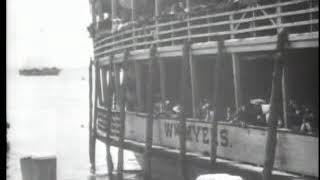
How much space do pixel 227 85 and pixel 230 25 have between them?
2715 millimetres

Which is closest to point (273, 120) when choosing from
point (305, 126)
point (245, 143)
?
point (305, 126)

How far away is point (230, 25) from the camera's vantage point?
1463cm

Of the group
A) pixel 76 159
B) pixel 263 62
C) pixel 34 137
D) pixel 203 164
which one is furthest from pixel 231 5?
pixel 34 137

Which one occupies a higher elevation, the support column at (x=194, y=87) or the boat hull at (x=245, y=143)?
the support column at (x=194, y=87)

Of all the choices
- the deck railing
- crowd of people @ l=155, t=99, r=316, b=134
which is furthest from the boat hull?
the deck railing

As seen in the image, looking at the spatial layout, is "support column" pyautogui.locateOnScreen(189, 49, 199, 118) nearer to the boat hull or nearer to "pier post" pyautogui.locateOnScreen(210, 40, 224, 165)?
the boat hull

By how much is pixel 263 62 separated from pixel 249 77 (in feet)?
2.24

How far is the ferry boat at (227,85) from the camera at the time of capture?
39.7 feet

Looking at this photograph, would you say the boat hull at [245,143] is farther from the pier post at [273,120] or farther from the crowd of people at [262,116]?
the pier post at [273,120]

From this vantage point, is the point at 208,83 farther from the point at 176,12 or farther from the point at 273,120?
the point at 273,120

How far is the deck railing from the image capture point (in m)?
12.7

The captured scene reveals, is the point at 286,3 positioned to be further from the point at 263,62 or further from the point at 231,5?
the point at 263,62

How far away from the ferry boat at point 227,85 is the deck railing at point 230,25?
0.03 m

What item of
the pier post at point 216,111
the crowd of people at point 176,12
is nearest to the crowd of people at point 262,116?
the pier post at point 216,111
